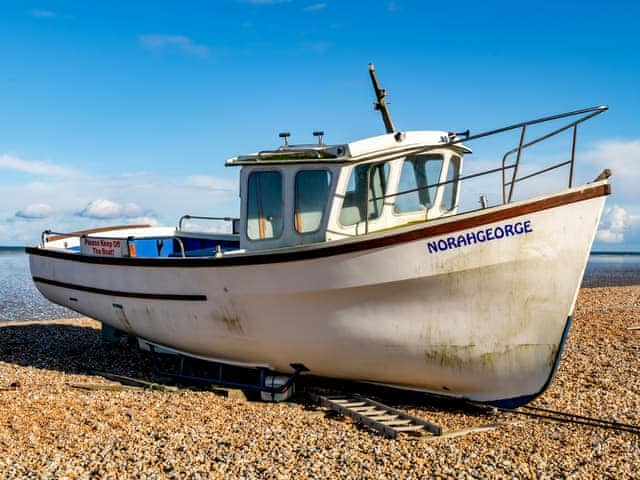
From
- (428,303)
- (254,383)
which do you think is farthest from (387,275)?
(254,383)

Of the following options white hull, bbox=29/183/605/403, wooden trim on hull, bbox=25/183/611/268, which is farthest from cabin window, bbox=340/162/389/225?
white hull, bbox=29/183/605/403

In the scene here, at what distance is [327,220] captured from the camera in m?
7.27

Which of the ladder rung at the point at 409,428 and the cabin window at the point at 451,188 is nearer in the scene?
the ladder rung at the point at 409,428

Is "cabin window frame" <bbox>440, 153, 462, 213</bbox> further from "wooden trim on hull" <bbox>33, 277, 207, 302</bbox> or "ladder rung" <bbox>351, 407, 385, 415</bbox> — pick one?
"wooden trim on hull" <bbox>33, 277, 207, 302</bbox>

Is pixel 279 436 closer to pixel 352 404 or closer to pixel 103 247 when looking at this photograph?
pixel 352 404

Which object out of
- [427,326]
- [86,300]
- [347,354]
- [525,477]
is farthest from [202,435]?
[86,300]

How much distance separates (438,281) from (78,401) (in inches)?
201

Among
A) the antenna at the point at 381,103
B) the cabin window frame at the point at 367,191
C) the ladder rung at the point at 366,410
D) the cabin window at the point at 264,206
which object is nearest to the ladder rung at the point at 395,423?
the ladder rung at the point at 366,410

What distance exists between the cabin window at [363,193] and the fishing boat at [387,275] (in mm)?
16

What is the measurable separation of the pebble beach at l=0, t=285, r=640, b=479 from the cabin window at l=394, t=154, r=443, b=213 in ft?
8.93

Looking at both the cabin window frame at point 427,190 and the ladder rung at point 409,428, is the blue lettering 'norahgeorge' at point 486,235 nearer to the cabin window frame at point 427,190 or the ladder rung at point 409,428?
the cabin window frame at point 427,190

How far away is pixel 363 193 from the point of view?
24.4 feet

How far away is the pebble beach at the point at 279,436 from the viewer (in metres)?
5.26

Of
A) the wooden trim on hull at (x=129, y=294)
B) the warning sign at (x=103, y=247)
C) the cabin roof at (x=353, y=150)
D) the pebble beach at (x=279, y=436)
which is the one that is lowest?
the pebble beach at (x=279, y=436)
